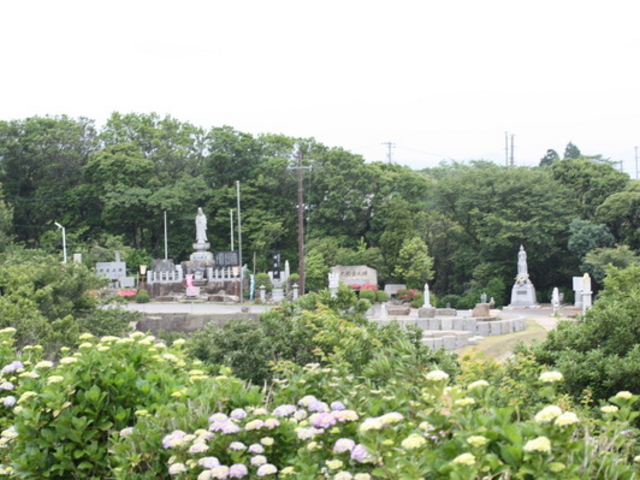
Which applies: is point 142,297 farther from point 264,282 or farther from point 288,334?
point 288,334

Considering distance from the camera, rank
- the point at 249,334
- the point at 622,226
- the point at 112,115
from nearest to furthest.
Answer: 1. the point at 249,334
2. the point at 622,226
3. the point at 112,115

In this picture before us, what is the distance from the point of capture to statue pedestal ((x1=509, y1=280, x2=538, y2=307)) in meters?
38.5

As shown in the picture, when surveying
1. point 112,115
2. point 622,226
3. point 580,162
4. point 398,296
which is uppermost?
point 112,115

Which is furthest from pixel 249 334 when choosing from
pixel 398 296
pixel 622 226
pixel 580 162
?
pixel 580 162

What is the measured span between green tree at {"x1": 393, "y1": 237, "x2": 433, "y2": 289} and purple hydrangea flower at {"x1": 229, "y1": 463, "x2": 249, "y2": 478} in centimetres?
3767

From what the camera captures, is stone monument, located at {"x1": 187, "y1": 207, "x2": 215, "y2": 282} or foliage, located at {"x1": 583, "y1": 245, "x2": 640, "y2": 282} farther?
stone monument, located at {"x1": 187, "y1": 207, "x2": 215, "y2": 282}

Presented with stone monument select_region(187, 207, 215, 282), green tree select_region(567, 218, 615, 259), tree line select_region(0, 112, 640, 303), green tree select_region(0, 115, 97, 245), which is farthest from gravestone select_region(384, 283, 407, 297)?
green tree select_region(0, 115, 97, 245)

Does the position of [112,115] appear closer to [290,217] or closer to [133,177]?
[133,177]

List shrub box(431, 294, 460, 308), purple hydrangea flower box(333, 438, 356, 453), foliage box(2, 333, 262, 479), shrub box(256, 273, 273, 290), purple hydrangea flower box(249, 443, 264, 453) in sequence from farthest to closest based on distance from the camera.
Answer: shrub box(256, 273, 273, 290)
shrub box(431, 294, 460, 308)
foliage box(2, 333, 262, 479)
purple hydrangea flower box(249, 443, 264, 453)
purple hydrangea flower box(333, 438, 356, 453)

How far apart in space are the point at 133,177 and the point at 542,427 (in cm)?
4848

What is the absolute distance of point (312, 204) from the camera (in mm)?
48344

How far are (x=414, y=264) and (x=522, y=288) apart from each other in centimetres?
580

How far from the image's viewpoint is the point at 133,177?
163ft

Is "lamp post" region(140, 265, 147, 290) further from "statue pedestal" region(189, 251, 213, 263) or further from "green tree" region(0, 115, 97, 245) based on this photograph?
"green tree" region(0, 115, 97, 245)
